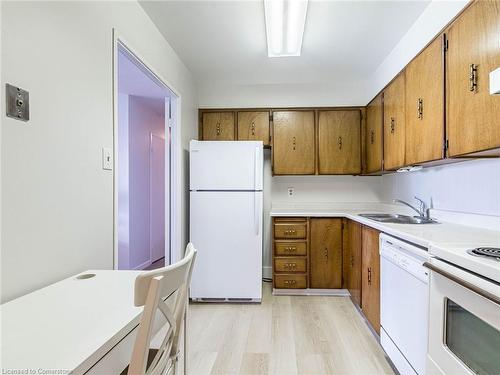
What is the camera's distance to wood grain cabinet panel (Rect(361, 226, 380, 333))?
83.7 inches

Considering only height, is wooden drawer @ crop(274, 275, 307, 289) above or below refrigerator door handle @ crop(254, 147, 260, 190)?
below

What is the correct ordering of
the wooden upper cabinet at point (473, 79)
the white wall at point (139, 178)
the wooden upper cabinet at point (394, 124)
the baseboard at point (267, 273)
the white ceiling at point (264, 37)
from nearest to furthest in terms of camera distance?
the wooden upper cabinet at point (473, 79) → the white ceiling at point (264, 37) → the wooden upper cabinet at point (394, 124) → the baseboard at point (267, 273) → the white wall at point (139, 178)

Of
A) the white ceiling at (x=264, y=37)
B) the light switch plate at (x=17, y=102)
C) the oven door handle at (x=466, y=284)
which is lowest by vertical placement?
the oven door handle at (x=466, y=284)

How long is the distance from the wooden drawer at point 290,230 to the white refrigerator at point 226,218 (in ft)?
0.92

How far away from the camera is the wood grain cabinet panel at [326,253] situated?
122 inches

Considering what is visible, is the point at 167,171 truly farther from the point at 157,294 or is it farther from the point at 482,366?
the point at 482,366

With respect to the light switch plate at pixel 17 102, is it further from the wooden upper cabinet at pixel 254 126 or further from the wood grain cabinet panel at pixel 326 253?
the wood grain cabinet panel at pixel 326 253

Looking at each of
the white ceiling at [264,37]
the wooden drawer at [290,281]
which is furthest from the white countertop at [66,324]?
the wooden drawer at [290,281]

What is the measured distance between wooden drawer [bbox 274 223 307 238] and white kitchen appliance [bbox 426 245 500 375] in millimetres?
1834

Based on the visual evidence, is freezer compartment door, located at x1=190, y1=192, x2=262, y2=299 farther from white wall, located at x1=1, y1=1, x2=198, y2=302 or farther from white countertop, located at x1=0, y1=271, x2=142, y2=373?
white countertop, located at x1=0, y1=271, x2=142, y2=373

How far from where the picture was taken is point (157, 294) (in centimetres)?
72

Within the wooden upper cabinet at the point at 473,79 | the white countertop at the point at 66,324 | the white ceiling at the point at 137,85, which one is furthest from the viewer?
the white ceiling at the point at 137,85

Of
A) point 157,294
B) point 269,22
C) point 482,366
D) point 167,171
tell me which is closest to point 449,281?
point 482,366

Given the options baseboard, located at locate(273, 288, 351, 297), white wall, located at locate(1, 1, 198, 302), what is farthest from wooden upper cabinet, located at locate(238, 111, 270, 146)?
white wall, located at locate(1, 1, 198, 302)
